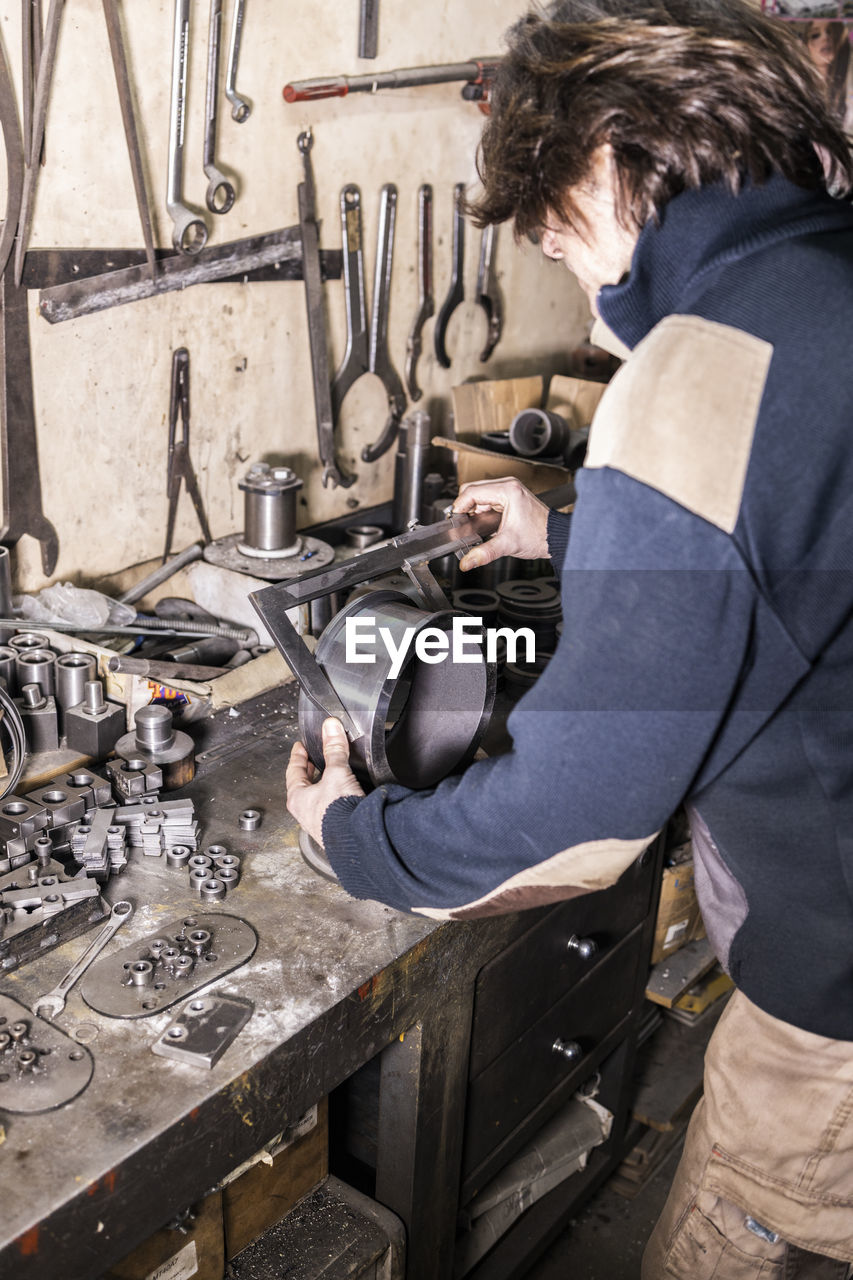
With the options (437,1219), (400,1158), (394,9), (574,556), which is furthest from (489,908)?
(394,9)

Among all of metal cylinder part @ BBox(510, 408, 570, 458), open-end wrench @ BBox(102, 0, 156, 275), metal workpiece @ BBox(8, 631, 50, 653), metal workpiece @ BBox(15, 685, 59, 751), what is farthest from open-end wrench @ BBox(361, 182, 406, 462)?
metal workpiece @ BBox(15, 685, 59, 751)

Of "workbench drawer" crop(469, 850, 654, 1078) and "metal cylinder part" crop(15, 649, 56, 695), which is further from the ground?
"metal cylinder part" crop(15, 649, 56, 695)

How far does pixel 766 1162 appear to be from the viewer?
47.3 inches

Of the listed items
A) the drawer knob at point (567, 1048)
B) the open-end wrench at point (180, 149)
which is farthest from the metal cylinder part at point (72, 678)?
the drawer knob at point (567, 1048)

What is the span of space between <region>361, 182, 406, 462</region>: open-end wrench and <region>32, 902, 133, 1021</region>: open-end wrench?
1.45 m

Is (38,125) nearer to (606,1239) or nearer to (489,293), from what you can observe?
(489,293)

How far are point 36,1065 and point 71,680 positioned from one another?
677mm

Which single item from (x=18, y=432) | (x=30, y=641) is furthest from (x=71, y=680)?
(x=18, y=432)

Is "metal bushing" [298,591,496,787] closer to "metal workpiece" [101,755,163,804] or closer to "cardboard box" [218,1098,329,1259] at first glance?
"metal workpiece" [101,755,163,804]

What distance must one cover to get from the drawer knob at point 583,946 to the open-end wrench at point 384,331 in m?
1.24

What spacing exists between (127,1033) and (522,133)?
2.95 feet

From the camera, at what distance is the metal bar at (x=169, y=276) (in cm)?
175

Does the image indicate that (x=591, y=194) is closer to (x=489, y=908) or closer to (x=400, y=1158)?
(x=489, y=908)

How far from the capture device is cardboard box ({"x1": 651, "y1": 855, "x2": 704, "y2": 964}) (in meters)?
2.00
